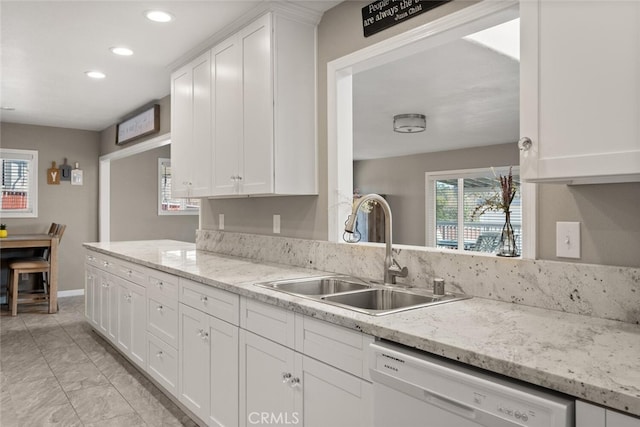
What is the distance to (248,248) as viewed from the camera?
3334mm

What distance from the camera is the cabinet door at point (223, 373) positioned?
7.17ft

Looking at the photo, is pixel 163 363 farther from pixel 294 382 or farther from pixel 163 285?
pixel 294 382

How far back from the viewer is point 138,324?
130 inches

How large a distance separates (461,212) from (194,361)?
6.24m

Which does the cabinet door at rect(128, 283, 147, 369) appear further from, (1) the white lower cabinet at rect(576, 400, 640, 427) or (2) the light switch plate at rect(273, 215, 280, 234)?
(1) the white lower cabinet at rect(576, 400, 640, 427)

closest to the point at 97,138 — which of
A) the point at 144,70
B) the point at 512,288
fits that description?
the point at 144,70

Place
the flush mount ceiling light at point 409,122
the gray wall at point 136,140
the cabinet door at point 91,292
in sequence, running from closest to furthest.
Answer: the cabinet door at point 91,292 < the gray wall at point 136,140 < the flush mount ceiling light at point 409,122

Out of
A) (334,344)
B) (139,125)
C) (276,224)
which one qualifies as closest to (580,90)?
(334,344)

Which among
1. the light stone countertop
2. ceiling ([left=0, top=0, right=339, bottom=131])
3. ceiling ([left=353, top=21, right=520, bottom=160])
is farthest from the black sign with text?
the light stone countertop

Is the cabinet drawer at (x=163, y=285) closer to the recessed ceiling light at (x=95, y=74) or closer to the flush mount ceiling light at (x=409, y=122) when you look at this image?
the recessed ceiling light at (x=95, y=74)

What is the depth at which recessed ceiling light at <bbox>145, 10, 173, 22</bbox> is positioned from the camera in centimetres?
275

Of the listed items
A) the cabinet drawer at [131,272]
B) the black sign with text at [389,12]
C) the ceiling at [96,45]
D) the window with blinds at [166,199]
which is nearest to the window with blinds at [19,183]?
the ceiling at [96,45]

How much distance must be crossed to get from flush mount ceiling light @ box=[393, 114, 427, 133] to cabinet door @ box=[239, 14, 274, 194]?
2648 mm

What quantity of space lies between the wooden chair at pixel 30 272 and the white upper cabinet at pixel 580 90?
18.6 ft
